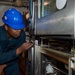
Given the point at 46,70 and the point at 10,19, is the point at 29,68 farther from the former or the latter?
the point at 10,19

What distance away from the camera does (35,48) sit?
3.43 ft

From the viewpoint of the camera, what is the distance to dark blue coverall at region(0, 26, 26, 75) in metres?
→ 1.22

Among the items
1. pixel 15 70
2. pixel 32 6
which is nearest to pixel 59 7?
pixel 32 6

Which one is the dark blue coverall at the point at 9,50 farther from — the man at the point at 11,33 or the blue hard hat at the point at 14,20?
the blue hard hat at the point at 14,20

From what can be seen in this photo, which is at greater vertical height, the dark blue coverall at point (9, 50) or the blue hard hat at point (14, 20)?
the blue hard hat at point (14, 20)

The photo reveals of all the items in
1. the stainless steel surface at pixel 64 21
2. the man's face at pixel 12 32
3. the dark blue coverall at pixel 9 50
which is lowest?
the dark blue coverall at pixel 9 50

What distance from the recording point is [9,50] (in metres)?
1.54

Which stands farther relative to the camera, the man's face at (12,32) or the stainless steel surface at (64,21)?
the man's face at (12,32)

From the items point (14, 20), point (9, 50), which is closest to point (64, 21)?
point (14, 20)

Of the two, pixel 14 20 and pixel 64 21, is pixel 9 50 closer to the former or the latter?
pixel 14 20

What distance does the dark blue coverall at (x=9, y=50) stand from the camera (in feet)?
4.00

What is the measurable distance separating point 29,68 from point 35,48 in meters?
0.20

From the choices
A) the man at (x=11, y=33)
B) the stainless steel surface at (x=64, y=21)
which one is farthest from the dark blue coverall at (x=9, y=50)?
the stainless steel surface at (x=64, y=21)

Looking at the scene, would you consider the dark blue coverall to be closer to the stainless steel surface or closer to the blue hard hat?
the blue hard hat
